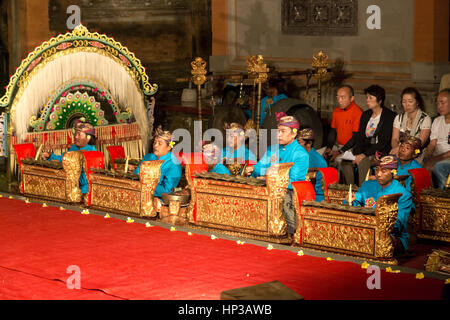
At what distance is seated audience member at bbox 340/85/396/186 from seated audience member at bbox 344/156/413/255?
78.2 inches

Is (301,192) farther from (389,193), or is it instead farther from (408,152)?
(408,152)

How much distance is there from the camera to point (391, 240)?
677cm

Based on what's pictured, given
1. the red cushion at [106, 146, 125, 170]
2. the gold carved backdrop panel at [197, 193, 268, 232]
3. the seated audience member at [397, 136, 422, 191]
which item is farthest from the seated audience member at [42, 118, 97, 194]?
the seated audience member at [397, 136, 422, 191]

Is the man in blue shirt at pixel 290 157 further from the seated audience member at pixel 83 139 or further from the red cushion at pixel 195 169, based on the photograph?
the seated audience member at pixel 83 139

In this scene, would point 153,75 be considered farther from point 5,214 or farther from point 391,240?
point 391,240

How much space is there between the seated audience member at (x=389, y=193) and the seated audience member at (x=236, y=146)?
159cm

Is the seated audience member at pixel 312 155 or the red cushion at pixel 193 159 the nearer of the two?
the red cushion at pixel 193 159

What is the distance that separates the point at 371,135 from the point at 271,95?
2156mm

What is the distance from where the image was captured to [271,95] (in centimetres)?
1127

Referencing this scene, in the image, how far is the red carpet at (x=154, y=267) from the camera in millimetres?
6094

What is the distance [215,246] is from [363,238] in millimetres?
1362

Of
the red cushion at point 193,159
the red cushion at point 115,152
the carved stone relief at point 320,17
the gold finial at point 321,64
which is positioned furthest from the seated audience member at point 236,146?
the carved stone relief at point 320,17

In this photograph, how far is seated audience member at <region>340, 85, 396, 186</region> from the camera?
9398 millimetres
